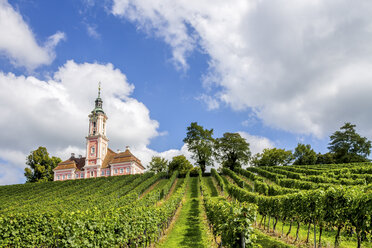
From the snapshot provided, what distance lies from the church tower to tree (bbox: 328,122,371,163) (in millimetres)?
62441

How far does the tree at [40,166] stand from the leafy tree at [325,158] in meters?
74.9

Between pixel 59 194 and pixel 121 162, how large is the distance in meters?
22.6

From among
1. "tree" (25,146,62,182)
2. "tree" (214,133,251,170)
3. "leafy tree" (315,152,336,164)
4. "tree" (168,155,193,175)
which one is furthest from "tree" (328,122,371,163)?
"tree" (25,146,62,182)

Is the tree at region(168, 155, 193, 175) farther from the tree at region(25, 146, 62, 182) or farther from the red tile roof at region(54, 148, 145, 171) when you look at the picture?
the tree at region(25, 146, 62, 182)

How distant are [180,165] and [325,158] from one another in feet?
129

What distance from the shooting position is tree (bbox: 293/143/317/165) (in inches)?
2601

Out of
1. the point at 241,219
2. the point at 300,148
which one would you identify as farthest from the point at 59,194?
the point at 300,148

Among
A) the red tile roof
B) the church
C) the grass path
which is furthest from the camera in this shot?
the red tile roof

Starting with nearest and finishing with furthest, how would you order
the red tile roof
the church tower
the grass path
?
the grass path, the red tile roof, the church tower

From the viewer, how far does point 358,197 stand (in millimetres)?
9664

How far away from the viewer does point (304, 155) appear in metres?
67.4

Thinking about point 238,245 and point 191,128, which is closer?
point 238,245

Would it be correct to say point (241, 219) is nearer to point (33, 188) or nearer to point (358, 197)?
point (358, 197)

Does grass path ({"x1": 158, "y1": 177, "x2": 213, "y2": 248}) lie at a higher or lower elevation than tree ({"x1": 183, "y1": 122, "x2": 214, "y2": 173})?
lower
